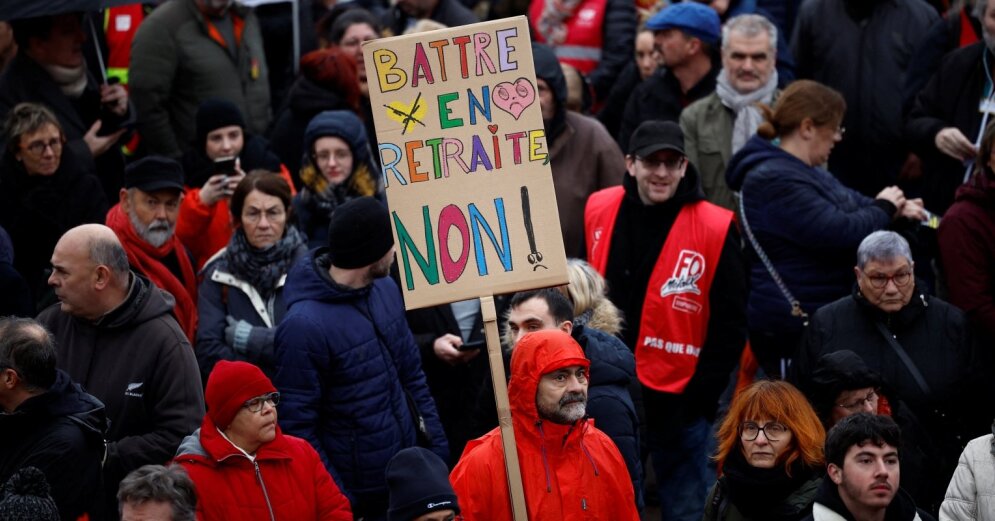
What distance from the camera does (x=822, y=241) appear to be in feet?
26.3

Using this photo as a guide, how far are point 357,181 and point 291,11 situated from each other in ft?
11.2

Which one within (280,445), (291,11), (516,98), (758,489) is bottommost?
(758,489)

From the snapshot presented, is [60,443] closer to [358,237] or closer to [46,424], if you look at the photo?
[46,424]

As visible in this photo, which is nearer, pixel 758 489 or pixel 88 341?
pixel 758 489

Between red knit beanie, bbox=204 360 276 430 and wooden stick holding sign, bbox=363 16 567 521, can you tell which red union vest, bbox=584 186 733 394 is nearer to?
wooden stick holding sign, bbox=363 16 567 521

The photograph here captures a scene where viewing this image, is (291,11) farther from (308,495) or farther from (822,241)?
(308,495)

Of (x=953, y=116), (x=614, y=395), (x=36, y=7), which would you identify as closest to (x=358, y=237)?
(x=614, y=395)

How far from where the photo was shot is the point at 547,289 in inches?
271

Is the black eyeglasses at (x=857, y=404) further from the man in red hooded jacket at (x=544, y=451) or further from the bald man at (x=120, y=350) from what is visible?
the bald man at (x=120, y=350)

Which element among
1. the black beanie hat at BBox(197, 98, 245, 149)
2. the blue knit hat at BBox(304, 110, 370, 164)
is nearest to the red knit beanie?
the blue knit hat at BBox(304, 110, 370, 164)

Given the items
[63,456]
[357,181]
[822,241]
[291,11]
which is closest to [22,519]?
[63,456]

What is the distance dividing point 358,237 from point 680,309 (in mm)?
2066

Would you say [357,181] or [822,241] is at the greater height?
[357,181]

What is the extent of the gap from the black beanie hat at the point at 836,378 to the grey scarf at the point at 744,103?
8.31ft
